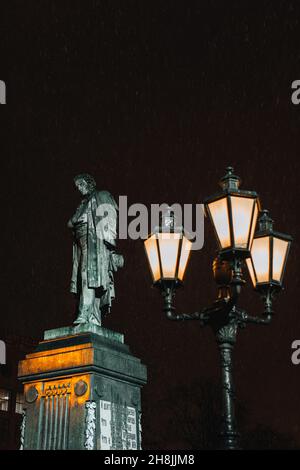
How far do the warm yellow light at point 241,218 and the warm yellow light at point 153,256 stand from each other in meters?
1.17

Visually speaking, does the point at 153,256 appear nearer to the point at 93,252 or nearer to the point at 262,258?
the point at 262,258

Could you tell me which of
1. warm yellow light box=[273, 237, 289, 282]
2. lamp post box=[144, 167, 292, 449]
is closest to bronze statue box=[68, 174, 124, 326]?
lamp post box=[144, 167, 292, 449]

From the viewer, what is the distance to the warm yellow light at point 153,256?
8609 mm

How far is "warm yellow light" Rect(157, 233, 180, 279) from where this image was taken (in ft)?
28.0

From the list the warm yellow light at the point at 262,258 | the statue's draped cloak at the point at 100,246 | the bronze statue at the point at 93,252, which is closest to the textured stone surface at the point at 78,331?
the bronze statue at the point at 93,252

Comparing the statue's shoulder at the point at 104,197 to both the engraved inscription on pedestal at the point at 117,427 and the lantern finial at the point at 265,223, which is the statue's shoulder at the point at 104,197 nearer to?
the lantern finial at the point at 265,223

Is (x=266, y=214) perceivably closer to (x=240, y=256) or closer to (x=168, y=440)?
(x=240, y=256)

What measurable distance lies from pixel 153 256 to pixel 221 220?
1111 mm

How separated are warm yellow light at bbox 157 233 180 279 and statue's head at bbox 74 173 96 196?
2960mm

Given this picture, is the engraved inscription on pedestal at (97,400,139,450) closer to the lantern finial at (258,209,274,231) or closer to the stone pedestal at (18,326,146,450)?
the stone pedestal at (18,326,146,450)

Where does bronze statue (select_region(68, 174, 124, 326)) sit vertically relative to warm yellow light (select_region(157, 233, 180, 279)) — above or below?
above
